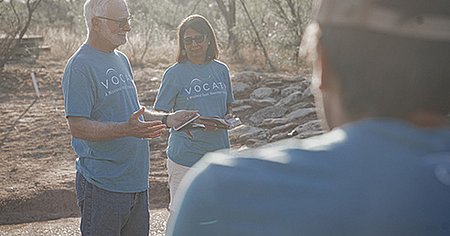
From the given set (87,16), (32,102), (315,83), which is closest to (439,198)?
(315,83)

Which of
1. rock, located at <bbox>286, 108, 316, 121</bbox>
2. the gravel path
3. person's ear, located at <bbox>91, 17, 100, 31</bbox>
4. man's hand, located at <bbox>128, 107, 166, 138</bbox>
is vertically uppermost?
person's ear, located at <bbox>91, 17, 100, 31</bbox>

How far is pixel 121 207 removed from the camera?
159 inches

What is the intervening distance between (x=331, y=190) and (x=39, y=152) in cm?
1042

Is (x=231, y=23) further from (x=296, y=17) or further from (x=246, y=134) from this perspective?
(x=246, y=134)

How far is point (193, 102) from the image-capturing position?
210 inches

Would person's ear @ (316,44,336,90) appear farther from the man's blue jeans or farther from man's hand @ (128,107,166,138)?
the man's blue jeans

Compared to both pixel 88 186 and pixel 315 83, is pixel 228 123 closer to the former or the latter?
pixel 88 186

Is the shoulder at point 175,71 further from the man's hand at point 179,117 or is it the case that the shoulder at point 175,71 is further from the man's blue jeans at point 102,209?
the man's blue jeans at point 102,209

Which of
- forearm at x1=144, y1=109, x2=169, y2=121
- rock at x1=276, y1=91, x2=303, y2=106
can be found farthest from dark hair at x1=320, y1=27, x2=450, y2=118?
rock at x1=276, y1=91, x2=303, y2=106

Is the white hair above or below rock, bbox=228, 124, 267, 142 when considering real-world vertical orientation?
above

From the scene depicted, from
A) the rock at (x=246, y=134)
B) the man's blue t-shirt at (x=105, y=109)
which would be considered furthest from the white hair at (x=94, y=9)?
the rock at (x=246, y=134)

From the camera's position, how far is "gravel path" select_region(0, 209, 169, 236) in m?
7.45

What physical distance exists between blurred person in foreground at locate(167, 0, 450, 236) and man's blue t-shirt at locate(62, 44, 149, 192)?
8.96 feet

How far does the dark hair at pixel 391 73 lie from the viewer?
1.21 m
